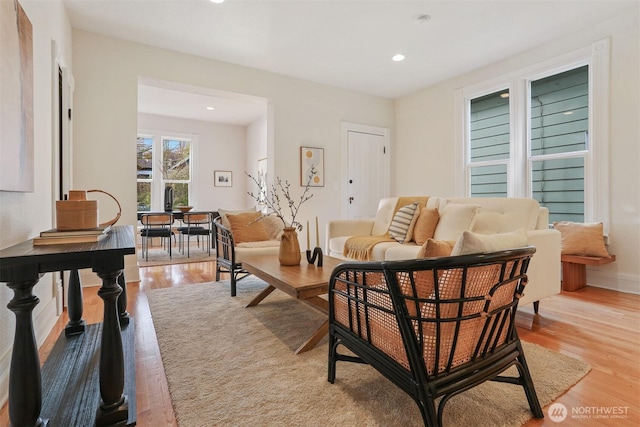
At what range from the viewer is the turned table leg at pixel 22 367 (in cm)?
111

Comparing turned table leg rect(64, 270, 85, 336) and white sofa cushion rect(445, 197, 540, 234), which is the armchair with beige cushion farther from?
white sofa cushion rect(445, 197, 540, 234)

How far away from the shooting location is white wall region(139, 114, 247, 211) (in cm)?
728

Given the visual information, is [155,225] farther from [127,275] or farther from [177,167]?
[177,167]

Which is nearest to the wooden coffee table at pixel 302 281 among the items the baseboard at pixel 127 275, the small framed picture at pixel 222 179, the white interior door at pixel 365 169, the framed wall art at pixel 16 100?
the framed wall art at pixel 16 100

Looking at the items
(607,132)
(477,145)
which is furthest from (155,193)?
(607,132)

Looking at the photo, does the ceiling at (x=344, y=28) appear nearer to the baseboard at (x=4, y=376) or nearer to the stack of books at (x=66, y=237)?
the stack of books at (x=66, y=237)

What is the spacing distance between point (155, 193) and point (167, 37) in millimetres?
4234

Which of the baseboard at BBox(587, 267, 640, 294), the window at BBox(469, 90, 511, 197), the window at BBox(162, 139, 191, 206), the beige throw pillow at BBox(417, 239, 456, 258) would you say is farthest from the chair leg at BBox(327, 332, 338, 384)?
the window at BBox(162, 139, 191, 206)

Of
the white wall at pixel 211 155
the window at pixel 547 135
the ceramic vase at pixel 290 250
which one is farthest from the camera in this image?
the white wall at pixel 211 155

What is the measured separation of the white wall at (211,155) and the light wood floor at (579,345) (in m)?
4.24

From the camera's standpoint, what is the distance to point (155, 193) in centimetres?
711

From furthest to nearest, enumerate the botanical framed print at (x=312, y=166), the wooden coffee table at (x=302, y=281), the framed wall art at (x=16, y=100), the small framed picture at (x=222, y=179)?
the small framed picture at (x=222, y=179) < the botanical framed print at (x=312, y=166) < the wooden coffee table at (x=302, y=281) < the framed wall art at (x=16, y=100)

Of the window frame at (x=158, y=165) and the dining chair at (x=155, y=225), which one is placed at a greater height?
the window frame at (x=158, y=165)

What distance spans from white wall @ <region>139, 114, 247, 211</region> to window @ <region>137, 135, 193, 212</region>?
0.57 ft
